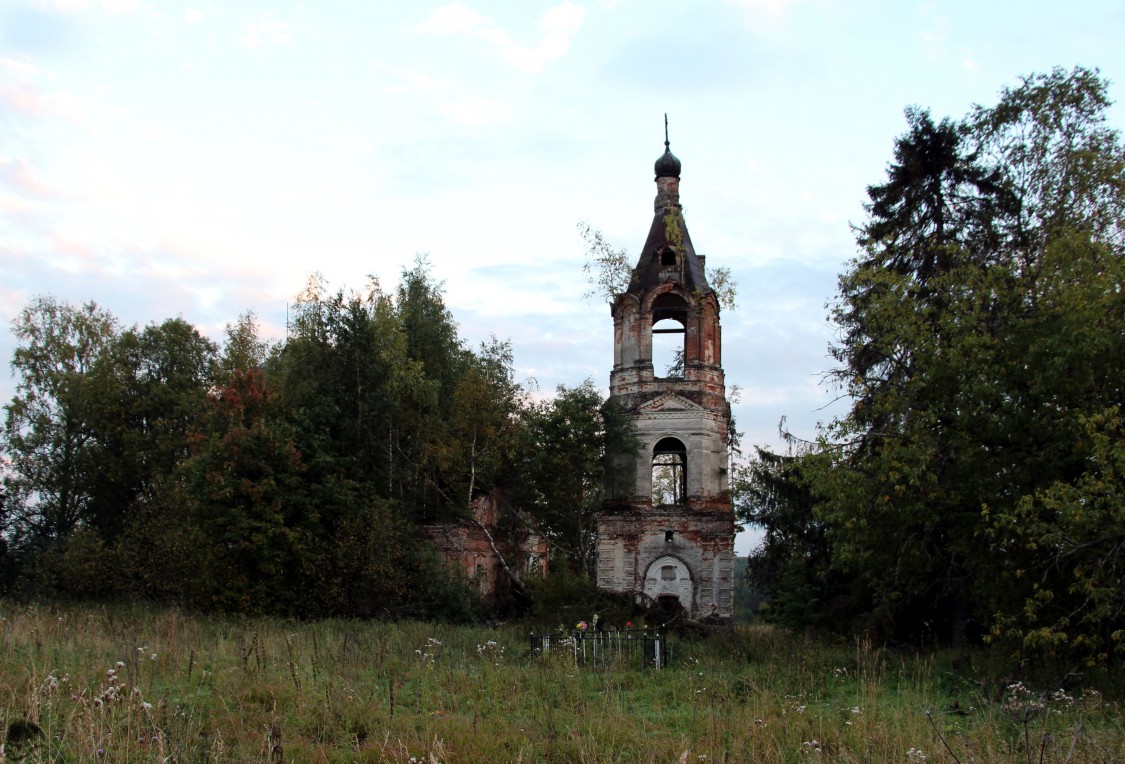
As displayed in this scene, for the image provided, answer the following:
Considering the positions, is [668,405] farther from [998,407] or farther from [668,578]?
[998,407]

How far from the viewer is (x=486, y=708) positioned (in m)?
10.4

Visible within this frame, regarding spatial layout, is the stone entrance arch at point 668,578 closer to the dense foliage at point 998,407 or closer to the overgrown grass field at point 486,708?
the dense foliage at point 998,407

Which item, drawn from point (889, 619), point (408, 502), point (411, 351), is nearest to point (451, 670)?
point (889, 619)

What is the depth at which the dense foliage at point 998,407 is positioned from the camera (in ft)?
41.6

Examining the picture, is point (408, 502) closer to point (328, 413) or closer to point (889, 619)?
point (328, 413)

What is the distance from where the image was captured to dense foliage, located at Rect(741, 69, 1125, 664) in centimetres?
1267

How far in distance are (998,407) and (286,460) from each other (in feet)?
53.5

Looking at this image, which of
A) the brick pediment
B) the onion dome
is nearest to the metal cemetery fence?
the brick pediment

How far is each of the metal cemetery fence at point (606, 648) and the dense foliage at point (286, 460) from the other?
9693 mm

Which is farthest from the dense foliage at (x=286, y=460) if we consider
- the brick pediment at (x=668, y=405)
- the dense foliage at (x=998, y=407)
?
the dense foliage at (x=998, y=407)

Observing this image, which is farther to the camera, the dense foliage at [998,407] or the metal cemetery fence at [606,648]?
the metal cemetery fence at [606,648]

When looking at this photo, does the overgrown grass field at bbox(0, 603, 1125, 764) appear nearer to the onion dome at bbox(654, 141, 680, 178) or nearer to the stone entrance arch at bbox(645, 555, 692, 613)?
the stone entrance arch at bbox(645, 555, 692, 613)

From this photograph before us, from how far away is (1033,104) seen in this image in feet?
71.9

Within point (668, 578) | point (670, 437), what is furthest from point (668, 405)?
point (668, 578)
